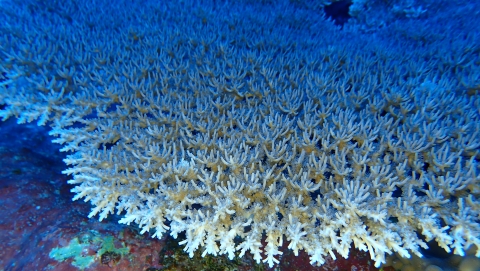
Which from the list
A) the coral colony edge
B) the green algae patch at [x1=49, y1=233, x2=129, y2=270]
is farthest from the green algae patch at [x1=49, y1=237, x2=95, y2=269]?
the coral colony edge

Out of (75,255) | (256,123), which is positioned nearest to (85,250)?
(75,255)

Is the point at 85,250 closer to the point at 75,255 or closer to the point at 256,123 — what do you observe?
the point at 75,255

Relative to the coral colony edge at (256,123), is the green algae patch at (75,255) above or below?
below

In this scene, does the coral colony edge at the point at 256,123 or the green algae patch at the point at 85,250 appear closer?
the coral colony edge at the point at 256,123

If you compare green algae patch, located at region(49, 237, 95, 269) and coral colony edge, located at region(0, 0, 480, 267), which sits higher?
coral colony edge, located at region(0, 0, 480, 267)

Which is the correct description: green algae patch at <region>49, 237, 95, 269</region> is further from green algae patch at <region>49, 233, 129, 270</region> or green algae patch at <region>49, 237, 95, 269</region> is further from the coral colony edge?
the coral colony edge

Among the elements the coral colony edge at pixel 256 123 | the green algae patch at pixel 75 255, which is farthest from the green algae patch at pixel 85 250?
the coral colony edge at pixel 256 123

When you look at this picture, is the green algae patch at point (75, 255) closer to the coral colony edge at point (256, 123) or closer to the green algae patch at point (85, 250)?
the green algae patch at point (85, 250)

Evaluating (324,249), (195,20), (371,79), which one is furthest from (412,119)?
(195,20)

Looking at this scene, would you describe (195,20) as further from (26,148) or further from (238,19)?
(26,148)
